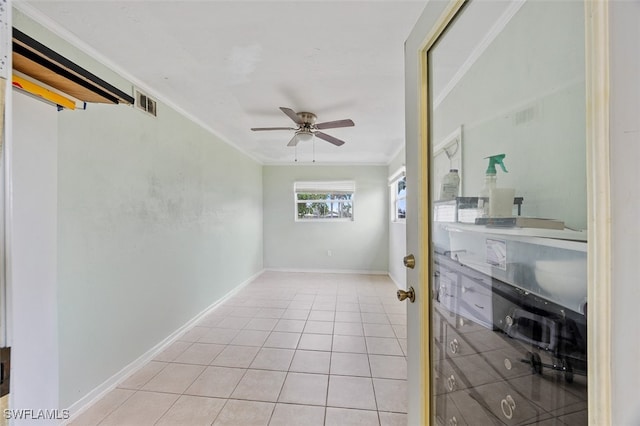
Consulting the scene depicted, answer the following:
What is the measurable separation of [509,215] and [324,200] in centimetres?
482

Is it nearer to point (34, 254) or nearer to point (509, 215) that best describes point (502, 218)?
point (509, 215)

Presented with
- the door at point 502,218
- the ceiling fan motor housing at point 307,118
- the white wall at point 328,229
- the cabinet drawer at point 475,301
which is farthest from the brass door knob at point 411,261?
the white wall at point 328,229

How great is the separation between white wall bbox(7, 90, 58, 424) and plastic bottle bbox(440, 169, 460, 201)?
199 cm

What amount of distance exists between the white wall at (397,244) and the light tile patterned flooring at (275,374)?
1000 mm

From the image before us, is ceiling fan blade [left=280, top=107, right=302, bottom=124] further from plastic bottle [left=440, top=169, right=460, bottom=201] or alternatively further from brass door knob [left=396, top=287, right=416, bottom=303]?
brass door knob [left=396, top=287, right=416, bottom=303]

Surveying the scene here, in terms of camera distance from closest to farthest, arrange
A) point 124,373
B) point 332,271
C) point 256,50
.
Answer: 1. point 256,50
2. point 124,373
3. point 332,271

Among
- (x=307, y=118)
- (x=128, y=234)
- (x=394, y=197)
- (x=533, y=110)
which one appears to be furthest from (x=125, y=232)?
(x=394, y=197)

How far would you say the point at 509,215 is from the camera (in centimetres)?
82

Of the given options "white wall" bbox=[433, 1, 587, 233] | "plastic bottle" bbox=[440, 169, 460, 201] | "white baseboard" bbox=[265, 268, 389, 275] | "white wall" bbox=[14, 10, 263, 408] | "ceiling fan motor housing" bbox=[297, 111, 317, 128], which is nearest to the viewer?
"white wall" bbox=[433, 1, 587, 233]

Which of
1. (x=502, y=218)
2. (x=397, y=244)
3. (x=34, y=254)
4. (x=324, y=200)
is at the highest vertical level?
(x=324, y=200)

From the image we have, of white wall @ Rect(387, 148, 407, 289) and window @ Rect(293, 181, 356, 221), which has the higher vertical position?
window @ Rect(293, 181, 356, 221)

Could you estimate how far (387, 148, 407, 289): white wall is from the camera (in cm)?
421

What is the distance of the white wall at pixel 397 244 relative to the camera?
13.8ft

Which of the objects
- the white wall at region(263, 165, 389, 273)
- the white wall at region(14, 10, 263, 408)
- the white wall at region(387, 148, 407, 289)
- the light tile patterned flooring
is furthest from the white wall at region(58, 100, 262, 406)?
the white wall at region(387, 148, 407, 289)
